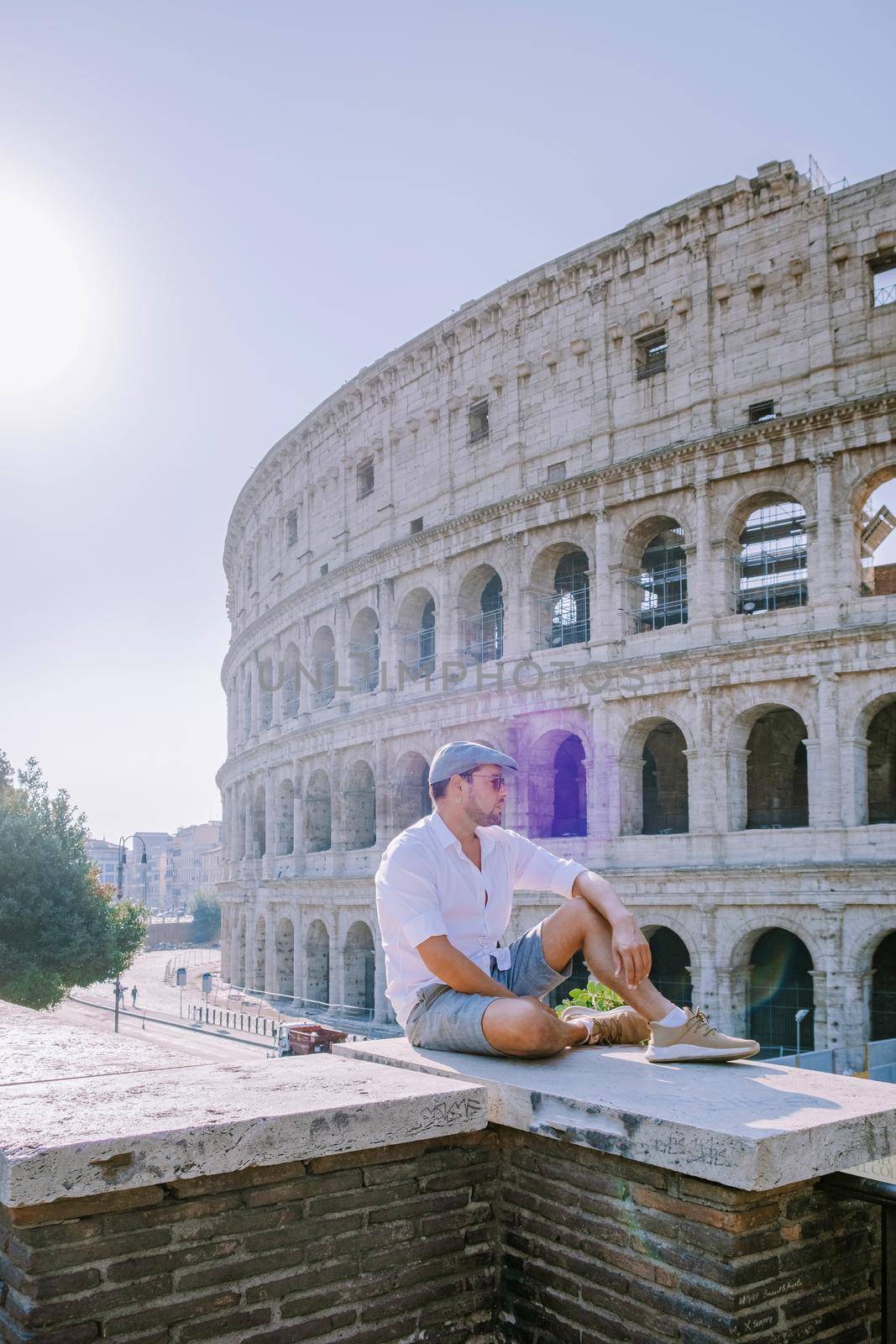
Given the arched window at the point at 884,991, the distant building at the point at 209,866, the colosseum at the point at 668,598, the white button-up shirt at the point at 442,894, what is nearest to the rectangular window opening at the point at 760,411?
the colosseum at the point at 668,598

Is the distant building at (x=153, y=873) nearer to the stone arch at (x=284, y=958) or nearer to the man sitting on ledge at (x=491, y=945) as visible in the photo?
the stone arch at (x=284, y=958)

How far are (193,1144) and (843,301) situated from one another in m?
20.4

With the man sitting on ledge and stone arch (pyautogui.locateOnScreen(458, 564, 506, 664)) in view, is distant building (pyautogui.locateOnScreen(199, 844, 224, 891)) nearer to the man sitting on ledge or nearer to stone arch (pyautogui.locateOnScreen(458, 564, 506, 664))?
stone arch (pyautogui.locateOnScreen(458, 564, 506, 664))

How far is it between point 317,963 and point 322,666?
26.7ft

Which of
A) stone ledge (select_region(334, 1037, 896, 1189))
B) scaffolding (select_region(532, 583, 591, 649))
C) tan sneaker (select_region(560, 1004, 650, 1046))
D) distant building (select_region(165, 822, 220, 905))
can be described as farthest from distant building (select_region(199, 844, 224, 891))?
stone ledge (select_region(334, 1037, 896, 1189))

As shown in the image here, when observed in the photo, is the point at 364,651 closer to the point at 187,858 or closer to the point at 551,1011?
the point at 551,1011

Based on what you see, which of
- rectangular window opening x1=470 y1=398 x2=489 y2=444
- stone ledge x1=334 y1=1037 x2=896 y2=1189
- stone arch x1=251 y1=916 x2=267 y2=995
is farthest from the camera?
stone arch x1=251 y1=916 x2=267 y2=995

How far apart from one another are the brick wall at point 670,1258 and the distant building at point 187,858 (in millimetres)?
128361

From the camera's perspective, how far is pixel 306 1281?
2785mm

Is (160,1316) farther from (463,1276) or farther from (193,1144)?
(463,1276)

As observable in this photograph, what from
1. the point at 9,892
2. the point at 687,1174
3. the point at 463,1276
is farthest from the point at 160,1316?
the point at 9,892

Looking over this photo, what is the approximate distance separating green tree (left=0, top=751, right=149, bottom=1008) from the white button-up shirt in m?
23.1

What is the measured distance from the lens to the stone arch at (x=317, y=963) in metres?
30.3

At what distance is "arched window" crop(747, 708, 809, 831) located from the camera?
21750 millimetres
